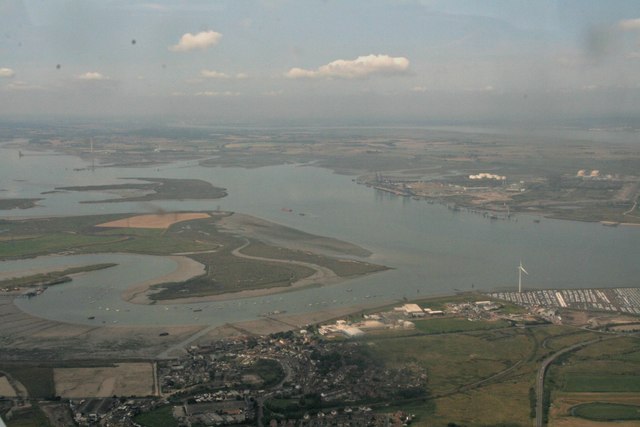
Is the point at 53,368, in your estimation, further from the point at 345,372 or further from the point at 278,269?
the point at 278,269

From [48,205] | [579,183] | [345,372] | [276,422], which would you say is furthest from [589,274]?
[48,205]

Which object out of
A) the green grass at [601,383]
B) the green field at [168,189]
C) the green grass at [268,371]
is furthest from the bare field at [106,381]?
the green field at [168,189]

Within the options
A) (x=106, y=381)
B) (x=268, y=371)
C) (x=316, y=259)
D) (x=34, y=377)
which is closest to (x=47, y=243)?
(x=316, y=259)

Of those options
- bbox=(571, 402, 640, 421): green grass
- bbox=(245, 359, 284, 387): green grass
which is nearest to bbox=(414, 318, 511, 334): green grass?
bbox=(245, 359, 284, 387): green grass

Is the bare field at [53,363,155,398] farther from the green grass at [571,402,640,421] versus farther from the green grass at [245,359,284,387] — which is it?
the green grass at [571,402,640,421]

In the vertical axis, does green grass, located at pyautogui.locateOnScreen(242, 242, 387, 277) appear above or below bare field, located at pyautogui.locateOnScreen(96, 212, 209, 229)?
below

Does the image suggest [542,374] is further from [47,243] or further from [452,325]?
[47,243]
